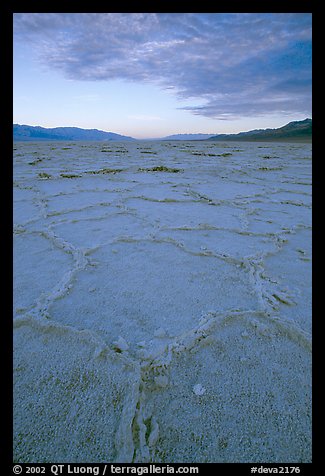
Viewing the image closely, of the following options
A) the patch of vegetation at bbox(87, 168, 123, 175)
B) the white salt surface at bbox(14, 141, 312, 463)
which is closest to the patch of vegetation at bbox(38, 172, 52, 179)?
the patch of vegetation at bbox(87, 168, 123, 175)

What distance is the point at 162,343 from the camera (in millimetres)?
886

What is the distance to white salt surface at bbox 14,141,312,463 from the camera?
24.4 inches

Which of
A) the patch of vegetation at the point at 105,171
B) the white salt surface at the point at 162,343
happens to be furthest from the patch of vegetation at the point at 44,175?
the white salt surface at the point at 162,343

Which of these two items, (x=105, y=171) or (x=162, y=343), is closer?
(x=162, y=343)

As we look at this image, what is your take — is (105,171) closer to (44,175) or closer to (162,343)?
(44,175)

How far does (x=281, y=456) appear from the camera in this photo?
0.60 meters

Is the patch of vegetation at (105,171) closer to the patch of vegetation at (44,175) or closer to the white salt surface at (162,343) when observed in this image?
the patch of vegetation at (44,175)

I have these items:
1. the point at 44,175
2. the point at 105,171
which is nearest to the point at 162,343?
the point at 44,175

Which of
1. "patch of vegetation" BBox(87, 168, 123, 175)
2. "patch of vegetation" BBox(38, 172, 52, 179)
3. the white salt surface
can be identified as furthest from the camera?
"patch of vegetation" BBox(87, 168, 123, 175)

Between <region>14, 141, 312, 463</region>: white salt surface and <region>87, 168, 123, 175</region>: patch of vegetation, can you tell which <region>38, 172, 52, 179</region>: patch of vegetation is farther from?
<region>14, 141, 312, 463</region>: white salt surface

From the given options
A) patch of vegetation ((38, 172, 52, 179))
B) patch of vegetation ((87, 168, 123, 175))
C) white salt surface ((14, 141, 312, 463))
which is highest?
patch of vegetation ((87, 168, 123, 175))
